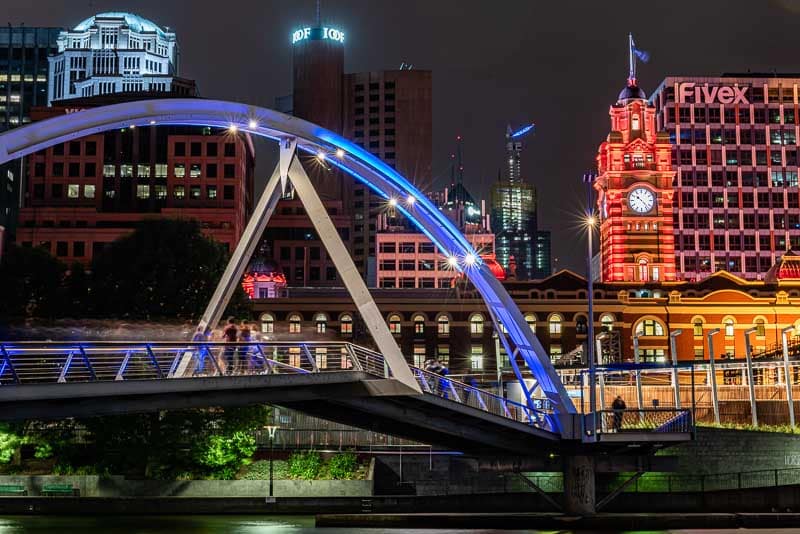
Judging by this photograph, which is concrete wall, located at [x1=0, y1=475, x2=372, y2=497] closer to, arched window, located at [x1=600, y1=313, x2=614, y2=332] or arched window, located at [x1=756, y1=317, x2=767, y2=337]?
arched window, located at [x1=600, y1=313, x2=614, y2=332]

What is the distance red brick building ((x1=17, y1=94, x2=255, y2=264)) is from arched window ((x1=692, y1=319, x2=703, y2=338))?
182 feet

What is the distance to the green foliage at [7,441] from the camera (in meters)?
50.5

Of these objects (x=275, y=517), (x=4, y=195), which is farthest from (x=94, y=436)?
(x=4, y=195)

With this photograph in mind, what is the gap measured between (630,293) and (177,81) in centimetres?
8743

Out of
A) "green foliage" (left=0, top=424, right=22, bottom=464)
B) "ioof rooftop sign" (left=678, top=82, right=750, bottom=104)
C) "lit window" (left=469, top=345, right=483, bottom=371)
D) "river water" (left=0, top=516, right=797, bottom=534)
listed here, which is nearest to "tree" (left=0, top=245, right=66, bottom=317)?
"green foliage" (left=0, top=424, right=22, bottom=464)

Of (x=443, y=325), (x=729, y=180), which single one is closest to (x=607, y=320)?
(x=443, y=325)

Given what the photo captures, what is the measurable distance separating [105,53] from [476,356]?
114m

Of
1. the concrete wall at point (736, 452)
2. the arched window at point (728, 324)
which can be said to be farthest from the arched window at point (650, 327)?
the concrete wall at point (736, 452)

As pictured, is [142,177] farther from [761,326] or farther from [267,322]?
[761,326]

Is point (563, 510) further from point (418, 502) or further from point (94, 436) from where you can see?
point (94, 436)

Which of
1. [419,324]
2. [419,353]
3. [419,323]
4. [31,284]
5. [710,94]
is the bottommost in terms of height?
[419,353]

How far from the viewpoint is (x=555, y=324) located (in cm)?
10706

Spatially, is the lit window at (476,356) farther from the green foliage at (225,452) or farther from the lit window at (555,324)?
the green foliage at (225,452)

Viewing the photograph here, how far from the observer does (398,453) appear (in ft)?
170
